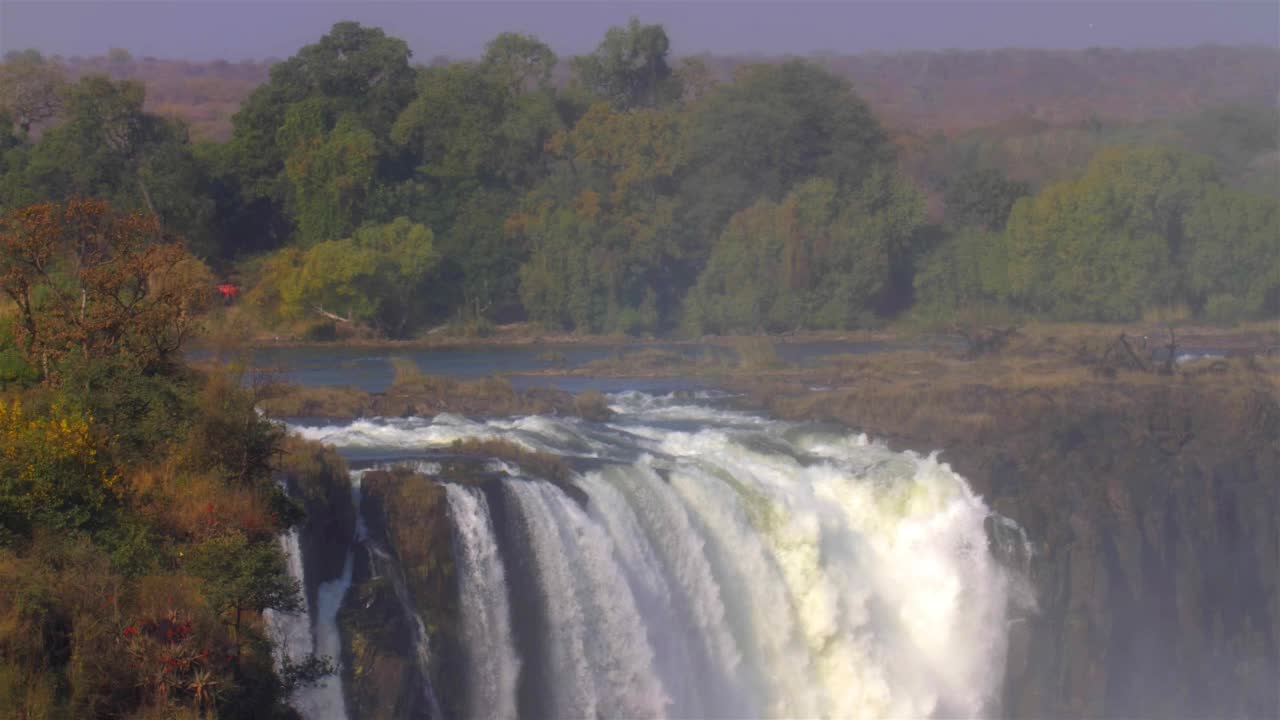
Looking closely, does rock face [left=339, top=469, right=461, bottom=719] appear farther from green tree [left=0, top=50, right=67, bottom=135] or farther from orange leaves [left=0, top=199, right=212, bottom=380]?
green tree [left=0, top=50, right=67, bottom=135]

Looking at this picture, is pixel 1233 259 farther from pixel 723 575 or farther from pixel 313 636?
pixel 313 636

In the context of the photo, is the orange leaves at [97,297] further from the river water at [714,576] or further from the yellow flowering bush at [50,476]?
the river water at [714,576]

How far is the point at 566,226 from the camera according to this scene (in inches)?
1674

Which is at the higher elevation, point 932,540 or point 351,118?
point 351,118

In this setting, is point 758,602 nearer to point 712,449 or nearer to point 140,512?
point 712,449

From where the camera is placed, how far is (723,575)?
19.1 meters

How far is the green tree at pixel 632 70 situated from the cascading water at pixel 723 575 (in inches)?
1290

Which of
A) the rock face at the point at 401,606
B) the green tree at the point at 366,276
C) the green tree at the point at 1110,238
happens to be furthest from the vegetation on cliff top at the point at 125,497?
the green tree at the point at 1110,238

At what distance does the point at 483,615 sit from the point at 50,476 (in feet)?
17.4

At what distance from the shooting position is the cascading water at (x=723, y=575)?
16812 millimetres

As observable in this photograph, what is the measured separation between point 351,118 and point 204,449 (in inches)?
1210

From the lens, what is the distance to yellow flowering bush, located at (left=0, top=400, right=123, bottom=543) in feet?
39.5

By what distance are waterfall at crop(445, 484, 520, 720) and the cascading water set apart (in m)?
0.02

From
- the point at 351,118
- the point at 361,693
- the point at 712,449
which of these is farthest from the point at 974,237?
the point at 361,693
